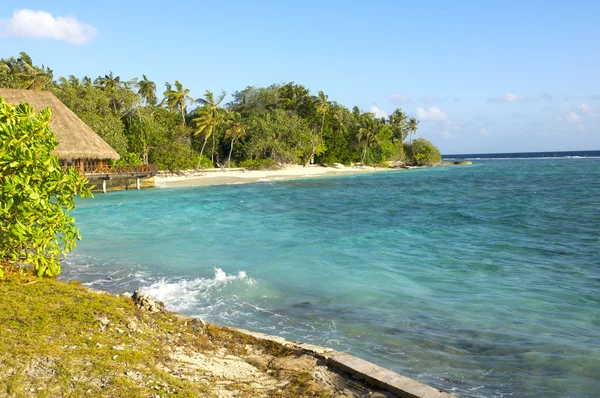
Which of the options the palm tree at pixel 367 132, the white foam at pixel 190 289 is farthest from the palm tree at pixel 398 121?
the white foam at pixel 190 289

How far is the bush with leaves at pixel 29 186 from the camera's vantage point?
687 centimetres

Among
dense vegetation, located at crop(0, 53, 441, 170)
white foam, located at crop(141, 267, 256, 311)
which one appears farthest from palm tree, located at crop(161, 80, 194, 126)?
white foam, located at crop(141, 267, 256, 311)

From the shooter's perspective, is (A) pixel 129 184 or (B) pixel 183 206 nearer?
(B) pixel 183 206

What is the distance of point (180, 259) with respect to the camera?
43.5 ft

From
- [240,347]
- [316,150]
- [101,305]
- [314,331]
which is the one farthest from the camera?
[316,150]

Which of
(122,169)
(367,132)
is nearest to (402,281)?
(122,169)

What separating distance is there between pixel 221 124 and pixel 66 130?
80.3ft

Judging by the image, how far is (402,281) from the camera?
36.1 ft

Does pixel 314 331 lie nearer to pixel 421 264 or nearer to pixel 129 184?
pixel 421 264

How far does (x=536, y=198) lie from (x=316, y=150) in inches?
1584

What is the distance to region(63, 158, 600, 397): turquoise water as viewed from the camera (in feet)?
21.8

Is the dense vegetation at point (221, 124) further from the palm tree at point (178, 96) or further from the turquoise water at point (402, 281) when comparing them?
the turquoise water at point (402, 281)

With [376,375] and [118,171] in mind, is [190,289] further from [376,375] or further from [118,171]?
[118,171]

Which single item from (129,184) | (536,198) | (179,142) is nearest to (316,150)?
(179,142)
